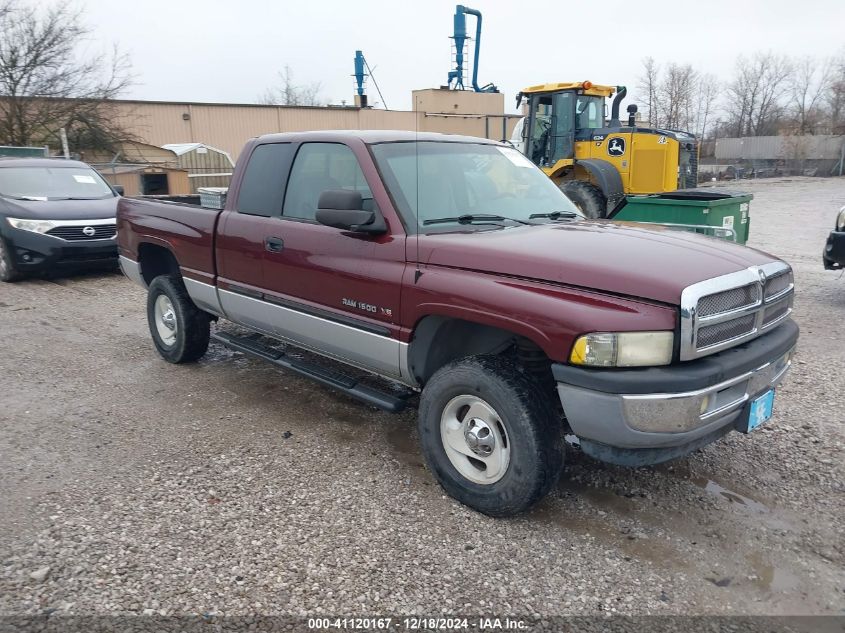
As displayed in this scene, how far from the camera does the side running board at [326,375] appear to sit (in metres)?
3.90

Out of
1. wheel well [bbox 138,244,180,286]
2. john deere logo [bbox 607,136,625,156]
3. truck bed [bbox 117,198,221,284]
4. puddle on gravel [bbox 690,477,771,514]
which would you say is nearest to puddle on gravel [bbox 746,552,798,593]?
puddle on gravel [bbox 690,477,771,514]

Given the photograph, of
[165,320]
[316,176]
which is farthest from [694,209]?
[165,320]

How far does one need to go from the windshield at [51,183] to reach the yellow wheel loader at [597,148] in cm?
800

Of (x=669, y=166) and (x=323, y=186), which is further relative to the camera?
(x=669, y=166)

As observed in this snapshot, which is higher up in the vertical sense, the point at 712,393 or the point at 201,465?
the point at 712,393

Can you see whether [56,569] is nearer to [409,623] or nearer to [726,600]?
[409,623]

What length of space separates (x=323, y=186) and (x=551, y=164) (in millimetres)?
9671

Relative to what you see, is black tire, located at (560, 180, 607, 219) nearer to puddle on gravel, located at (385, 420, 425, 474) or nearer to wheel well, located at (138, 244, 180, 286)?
wheel well, located at (138, 244, 180, 286)

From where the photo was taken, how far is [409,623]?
2.65m

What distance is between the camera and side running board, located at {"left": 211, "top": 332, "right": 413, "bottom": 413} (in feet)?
12.8

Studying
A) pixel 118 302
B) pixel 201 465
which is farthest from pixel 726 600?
pixel 118 302

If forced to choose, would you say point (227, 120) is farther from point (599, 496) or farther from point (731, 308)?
point (731, 308)

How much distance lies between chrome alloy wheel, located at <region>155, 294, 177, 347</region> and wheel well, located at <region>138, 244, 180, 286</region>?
0.97 ft

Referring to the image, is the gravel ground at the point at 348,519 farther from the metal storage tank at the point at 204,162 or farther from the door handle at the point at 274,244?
the metal storage tank at the point at 204,162
